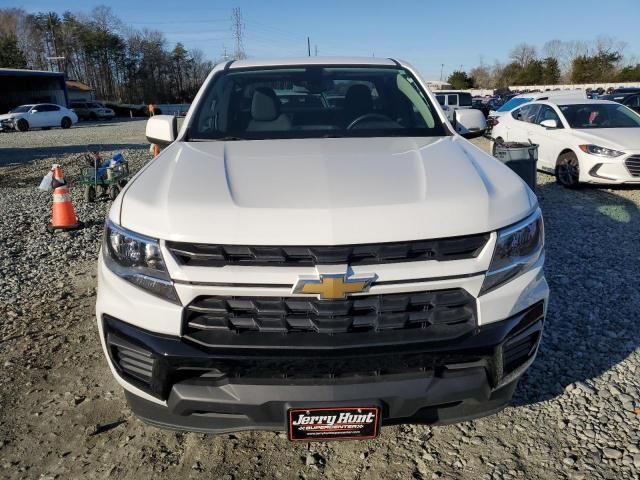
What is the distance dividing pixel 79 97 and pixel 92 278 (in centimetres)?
6403

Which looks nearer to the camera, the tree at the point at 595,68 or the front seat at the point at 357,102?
the front seat at the point at 357,102

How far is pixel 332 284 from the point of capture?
1.88 meters

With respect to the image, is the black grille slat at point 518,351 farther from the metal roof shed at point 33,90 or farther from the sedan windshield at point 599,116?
the metal roof shed at point 33,90

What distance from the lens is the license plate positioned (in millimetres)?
1926

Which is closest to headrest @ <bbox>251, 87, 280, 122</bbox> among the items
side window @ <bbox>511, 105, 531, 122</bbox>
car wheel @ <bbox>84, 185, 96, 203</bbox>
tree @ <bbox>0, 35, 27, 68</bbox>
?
car wheel @ <bbox>84, 185, 96, 203</bbox>

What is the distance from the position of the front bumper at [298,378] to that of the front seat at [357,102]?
186 cm

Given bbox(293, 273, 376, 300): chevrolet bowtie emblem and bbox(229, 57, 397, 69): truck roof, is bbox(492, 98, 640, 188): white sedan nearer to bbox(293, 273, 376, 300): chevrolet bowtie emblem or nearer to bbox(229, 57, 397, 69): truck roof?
bbox(229, 57, 397, 69): truck roof

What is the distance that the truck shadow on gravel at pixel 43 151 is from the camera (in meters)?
15.5

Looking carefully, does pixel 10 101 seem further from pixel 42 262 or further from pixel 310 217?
pixel 310 217

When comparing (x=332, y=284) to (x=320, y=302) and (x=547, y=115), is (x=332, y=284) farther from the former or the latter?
(x=547, y=115)

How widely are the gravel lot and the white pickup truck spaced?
52 centimetres

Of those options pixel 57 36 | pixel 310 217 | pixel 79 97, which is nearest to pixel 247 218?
pixel 310 217

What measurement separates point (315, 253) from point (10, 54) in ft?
238

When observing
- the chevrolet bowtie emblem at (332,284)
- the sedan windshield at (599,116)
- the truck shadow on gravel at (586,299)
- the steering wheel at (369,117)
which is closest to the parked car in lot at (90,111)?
the sedan windshield at (599,116)
